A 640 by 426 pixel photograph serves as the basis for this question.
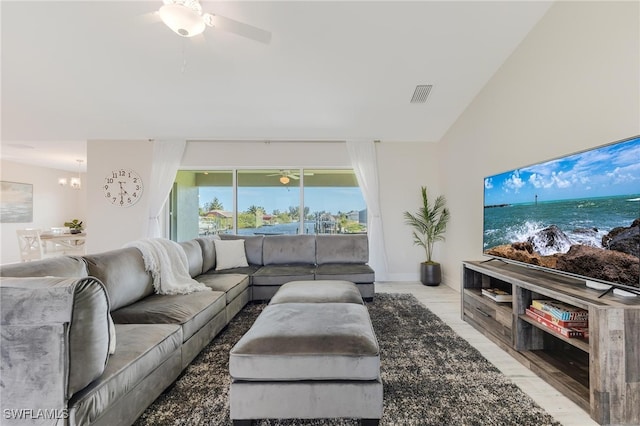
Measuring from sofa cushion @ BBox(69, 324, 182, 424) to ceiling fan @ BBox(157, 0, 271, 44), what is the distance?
2.14 metres

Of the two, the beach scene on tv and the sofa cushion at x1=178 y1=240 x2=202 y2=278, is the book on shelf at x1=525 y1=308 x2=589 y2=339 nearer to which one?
the beach scene on tv

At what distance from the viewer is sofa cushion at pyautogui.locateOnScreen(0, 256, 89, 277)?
54.6 inches

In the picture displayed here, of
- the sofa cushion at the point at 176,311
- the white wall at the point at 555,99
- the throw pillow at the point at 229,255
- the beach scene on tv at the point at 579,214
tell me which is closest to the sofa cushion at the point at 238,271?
the throw pillow at the point at 229,255

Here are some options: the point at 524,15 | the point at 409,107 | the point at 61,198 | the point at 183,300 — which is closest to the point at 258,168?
the point at 409,107

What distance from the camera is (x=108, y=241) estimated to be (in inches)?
181

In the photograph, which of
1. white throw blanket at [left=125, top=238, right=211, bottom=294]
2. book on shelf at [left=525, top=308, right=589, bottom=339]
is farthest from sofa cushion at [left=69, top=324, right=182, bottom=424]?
book on shelf at [left=525, top=308, right=589, bottom=339]

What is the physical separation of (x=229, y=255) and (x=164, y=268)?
1263 mm

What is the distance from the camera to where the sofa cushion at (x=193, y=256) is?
2.90m

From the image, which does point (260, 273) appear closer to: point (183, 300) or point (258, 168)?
point (183, 300)

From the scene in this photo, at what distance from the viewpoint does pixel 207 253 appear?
132 inches

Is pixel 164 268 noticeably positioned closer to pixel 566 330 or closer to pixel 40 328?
pixel 40 328

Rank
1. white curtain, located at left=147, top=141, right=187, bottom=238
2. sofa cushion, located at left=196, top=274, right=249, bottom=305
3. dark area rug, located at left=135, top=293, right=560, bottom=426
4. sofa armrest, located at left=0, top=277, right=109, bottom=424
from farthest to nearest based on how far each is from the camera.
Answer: white curtain, located at left=147, top=141, right=187, bottom=238
sofa cushion, located at left=196, top=274, right=249, bottom=305
dark area rug, located at left=135, top=293, right=560, bottom=426
sofa armrest, located at left=0, top=277, right=109, bottom=424

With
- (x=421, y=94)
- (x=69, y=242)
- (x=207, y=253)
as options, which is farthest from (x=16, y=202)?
(x=421, y=94)

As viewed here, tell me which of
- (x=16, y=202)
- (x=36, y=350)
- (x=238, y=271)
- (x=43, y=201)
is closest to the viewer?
(x=36, y=350)
